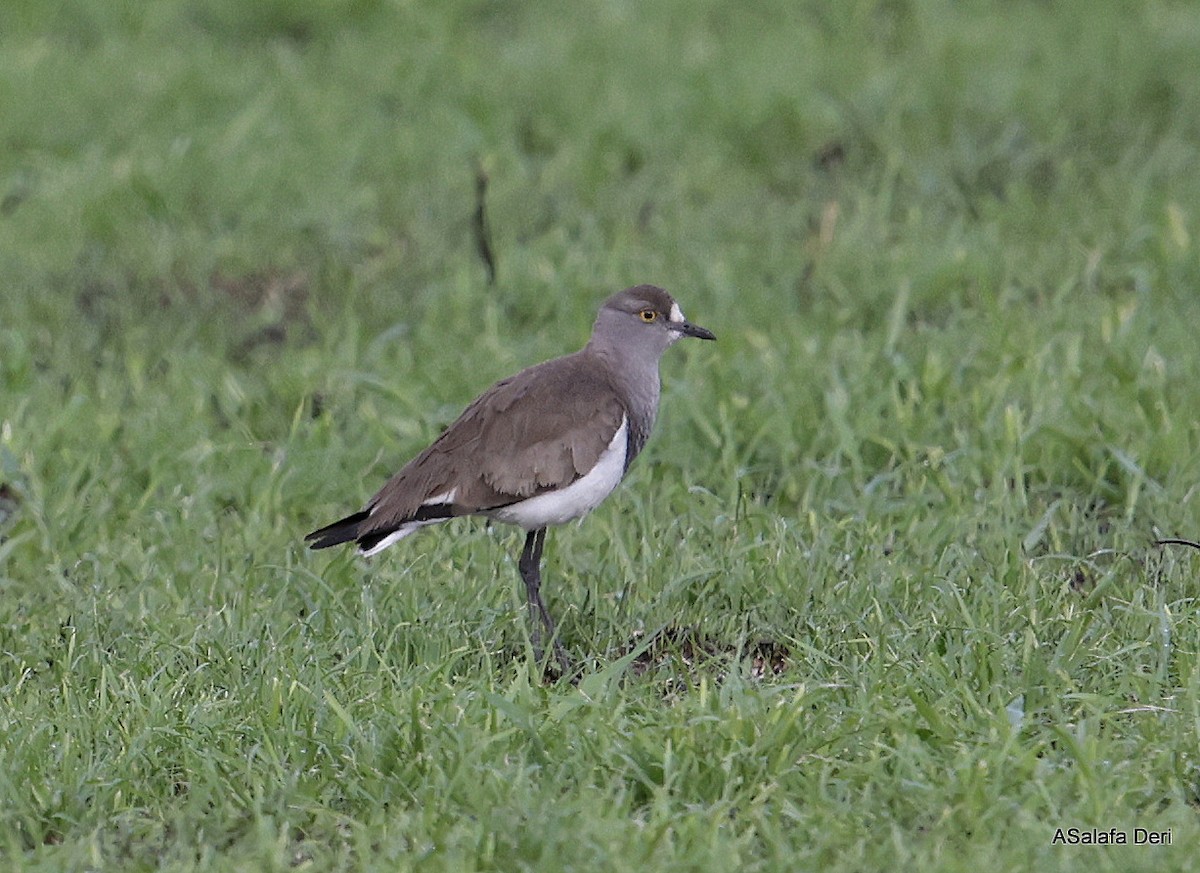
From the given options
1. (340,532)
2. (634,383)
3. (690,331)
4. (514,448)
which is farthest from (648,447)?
(340,532)

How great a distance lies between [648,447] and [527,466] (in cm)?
147

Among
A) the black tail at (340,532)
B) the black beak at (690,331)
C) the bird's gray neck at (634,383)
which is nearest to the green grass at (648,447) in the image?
the black tail at (340,532)

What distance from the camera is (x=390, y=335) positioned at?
7.46m

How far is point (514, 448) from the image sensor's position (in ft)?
16.9

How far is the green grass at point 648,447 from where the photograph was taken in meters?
4.15

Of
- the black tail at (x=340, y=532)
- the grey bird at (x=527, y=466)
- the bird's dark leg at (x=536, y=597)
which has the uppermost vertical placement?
the grey bird at (x=527, y=466)

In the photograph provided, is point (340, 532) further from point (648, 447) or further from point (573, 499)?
point (648, 447)

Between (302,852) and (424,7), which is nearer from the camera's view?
(302,852)

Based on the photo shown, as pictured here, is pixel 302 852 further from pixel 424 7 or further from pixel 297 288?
pixel 424 7

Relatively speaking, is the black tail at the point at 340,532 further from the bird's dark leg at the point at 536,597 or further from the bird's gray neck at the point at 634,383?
the bird's gray neck at the point at 634,383

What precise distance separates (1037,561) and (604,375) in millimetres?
1389

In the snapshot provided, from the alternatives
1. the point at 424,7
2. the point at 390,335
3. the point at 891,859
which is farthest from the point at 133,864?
the point at 424,7

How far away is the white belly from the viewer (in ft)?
16.8

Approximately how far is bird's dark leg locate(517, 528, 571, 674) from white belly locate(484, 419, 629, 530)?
3.4 inches
